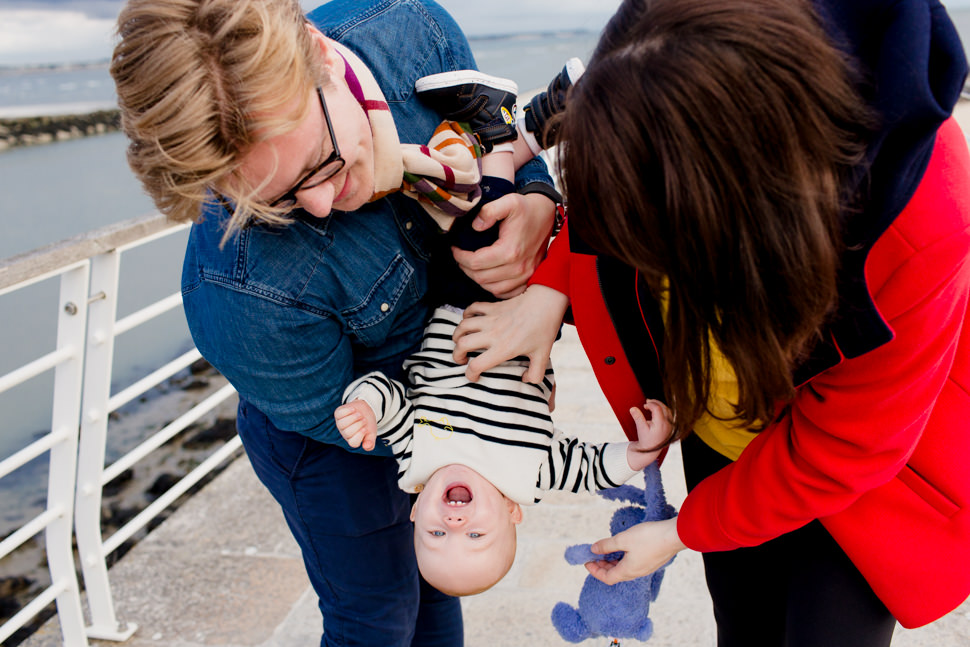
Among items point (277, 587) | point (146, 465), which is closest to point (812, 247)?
point (277, 587)

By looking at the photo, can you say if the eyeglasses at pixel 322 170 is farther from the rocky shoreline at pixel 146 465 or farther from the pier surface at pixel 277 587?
the rocky shoreline at pixel 146 465

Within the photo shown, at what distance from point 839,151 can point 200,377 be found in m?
5.24

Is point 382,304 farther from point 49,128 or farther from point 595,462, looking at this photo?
point 49,128

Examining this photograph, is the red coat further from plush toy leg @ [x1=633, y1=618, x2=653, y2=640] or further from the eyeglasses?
the eyeglasses

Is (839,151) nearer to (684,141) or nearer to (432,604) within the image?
(684,141)

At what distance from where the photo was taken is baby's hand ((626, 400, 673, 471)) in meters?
1.36

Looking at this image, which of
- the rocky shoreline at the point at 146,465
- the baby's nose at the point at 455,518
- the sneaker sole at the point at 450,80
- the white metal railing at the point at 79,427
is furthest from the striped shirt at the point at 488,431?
the rocky shoreline at the point at 146,465

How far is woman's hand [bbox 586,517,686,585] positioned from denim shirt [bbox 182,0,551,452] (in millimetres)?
628

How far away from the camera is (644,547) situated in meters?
1.34

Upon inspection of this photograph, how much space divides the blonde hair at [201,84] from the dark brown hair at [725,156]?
0.45 m

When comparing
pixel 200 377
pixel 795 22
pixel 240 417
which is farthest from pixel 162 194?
pixel 200 377

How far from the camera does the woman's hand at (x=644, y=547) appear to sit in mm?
1330

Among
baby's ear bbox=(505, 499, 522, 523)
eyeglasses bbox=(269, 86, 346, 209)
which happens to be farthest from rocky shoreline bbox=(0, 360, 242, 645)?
eyeglasses bbox=(269, 86, 346, 209)

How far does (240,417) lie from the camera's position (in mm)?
1630
